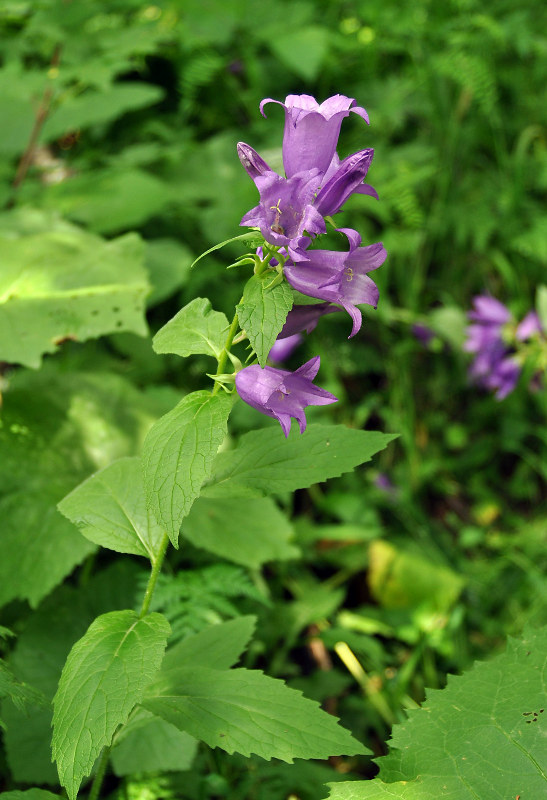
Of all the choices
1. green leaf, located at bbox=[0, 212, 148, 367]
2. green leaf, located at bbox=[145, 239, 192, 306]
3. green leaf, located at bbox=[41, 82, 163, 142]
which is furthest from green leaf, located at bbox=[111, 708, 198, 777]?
green leaf, located at bbox=[41, 82, 163, 142]

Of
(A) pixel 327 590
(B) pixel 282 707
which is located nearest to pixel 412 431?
(A) pixel 327 590

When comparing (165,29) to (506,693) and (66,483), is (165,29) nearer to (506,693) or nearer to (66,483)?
(66,483)

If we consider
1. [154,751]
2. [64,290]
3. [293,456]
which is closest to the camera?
[293,456]

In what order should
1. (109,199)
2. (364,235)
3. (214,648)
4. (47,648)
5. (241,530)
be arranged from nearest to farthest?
(214,648) < (47,648) < (241,530) < (109,199) < (364,235)

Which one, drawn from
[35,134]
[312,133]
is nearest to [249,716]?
[312,133]

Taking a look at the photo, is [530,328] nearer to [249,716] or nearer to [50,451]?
[50,451]

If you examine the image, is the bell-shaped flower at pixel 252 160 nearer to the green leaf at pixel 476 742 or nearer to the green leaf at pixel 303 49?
the green leaf at pixel 476 742

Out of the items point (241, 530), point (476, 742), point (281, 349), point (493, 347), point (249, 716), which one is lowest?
point (493, 347)
